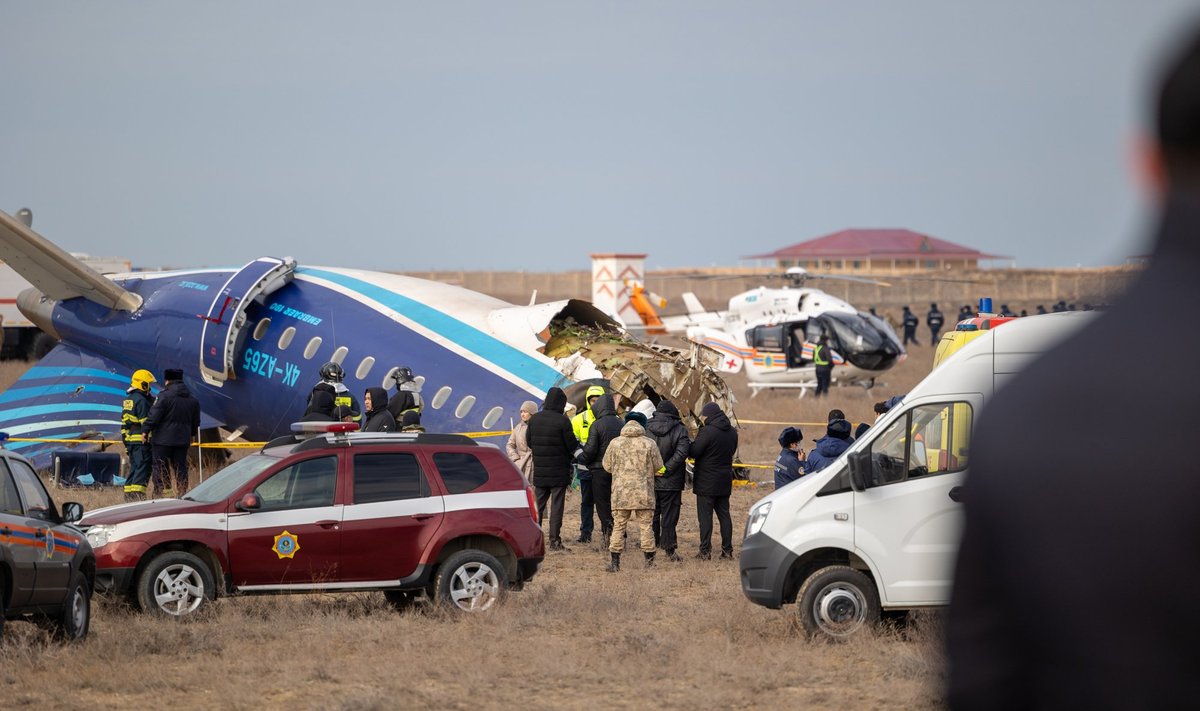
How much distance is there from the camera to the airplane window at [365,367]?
20750 millimetres

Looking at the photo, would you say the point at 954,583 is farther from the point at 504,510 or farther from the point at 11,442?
the point at 11,442

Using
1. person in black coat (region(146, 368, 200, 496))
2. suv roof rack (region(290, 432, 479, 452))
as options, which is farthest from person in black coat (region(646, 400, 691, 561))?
person in black coat (region(146, 368, 200, 496))

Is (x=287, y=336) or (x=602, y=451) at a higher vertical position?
(x=287, y=336)

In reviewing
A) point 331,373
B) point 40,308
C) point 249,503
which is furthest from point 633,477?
point 40,308

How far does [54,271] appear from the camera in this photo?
2342 cm

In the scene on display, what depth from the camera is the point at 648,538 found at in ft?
50.9

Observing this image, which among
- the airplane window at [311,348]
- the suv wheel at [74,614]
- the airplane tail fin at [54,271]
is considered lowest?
the suv wheel at [74,614]

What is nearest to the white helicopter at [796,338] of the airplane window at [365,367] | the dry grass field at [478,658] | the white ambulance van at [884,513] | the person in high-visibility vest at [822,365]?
the person in high-visibility vest at [822,365]

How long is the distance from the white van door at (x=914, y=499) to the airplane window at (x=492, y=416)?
28.9 ft

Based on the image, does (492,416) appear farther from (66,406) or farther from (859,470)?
(859,470)

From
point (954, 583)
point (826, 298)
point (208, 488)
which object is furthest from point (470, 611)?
point (826, 298)

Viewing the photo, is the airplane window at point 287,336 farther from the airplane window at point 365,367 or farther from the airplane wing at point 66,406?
the airplane wing at point 66,406

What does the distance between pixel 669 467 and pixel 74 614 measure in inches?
281

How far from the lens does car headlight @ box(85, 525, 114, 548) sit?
481 inches
